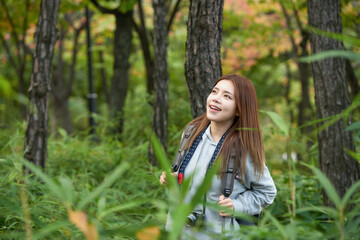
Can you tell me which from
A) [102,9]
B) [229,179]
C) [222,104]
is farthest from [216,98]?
[102,9]

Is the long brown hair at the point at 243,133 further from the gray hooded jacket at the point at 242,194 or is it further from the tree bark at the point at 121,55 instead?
the tree bark at the point at 121,55

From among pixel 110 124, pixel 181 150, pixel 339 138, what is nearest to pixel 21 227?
pixel 181 150

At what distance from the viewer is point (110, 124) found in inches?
293

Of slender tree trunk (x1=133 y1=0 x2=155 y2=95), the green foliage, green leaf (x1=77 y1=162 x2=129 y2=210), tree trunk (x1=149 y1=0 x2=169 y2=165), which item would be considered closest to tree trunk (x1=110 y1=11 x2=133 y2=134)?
slender tree trunk (x1=133 y1=0 x2=155 y2=95)

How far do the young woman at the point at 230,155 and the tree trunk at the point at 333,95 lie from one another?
2.11 metres

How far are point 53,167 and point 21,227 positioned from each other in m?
2.73

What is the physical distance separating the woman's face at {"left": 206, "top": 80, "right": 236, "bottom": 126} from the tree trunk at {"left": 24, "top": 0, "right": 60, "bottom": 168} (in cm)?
263

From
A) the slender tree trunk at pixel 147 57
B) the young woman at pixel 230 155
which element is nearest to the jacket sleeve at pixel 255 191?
the young woman at pixel 230 155

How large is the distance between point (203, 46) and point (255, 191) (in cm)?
175

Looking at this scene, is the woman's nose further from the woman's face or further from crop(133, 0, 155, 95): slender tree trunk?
crop(133, 0, 155, 95): slender tree trunk

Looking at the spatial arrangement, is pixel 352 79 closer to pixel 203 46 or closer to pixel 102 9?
pixel 203 46

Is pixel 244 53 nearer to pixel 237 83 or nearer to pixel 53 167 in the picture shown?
pixel 53 167

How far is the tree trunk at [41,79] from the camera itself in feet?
15.3

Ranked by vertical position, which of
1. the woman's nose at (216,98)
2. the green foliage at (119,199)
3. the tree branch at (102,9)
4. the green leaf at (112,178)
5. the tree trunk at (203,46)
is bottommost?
the green foliage at (119,199)
